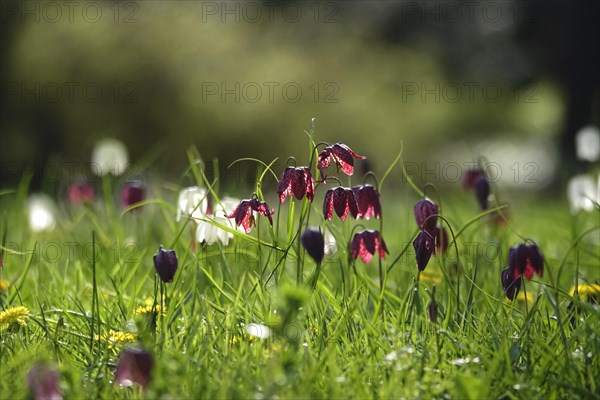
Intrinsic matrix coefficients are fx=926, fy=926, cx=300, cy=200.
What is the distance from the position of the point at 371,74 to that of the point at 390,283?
13964mm

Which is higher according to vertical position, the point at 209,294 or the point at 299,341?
the point at 299,341

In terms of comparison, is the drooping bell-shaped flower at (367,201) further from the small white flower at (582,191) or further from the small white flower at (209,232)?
the small white flower at (582,191)

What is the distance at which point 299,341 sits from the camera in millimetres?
1861

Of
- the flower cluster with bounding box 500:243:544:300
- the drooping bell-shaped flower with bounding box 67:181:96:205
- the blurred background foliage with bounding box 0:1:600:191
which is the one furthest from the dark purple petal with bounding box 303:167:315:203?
the blurred background foliage with bounding box 0:1:600:191

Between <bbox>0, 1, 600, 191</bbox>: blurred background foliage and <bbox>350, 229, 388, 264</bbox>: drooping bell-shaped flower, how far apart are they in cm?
664

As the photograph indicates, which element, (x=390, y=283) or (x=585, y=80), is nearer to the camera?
(x=390, y=283)

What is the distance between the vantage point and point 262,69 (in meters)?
13.9

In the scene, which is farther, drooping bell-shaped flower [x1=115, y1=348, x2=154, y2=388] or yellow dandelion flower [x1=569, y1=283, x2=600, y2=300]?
yellow dandelion flower [x1=569, y1=283, x2=600, y2=300]

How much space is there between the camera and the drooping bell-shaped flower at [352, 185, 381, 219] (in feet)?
7.14

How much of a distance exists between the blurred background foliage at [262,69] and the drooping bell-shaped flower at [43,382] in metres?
7.31

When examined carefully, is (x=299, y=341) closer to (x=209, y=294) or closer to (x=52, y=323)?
(x=52, y=323)

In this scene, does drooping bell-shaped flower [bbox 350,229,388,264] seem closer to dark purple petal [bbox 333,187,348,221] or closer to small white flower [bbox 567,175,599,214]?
dark purple petal [bbox 333,187,348,221]

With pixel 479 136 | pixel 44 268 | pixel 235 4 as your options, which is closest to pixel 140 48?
pixel 235 4

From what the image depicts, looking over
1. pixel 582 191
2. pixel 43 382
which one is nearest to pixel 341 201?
pixel 43 382
